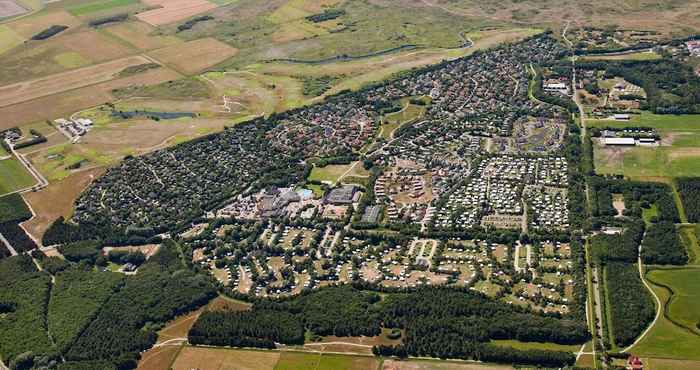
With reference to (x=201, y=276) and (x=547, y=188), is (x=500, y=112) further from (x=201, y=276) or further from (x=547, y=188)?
(x=201, y=276)

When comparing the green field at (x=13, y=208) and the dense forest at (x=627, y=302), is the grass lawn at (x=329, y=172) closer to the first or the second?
the green field at (x=13, y=208)

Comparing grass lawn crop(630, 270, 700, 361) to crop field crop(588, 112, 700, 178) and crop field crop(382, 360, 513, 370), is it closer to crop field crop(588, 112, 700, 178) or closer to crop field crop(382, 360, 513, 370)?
crop field crop(382, 360, 513, 370)

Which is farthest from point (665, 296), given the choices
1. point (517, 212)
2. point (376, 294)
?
point (376, 294)

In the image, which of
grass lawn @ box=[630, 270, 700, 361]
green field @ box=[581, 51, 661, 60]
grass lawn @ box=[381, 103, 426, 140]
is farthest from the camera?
green field @ box=[581, 51, 661, 60]

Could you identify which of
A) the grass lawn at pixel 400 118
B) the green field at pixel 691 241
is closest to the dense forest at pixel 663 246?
the green field at pixel 691 241

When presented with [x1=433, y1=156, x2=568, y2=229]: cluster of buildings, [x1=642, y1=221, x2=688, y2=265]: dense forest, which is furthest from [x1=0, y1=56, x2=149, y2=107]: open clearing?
[x1=642, y1=221, x2=688, y2=265]: dense forest

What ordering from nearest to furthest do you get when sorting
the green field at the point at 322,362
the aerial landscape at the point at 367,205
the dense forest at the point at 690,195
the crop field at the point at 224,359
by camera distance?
the green field at the point at 322,362, the crop field at the point at 224,359, the aerial landscape at the point at 367,205, the dense forest at the point at 690,195
